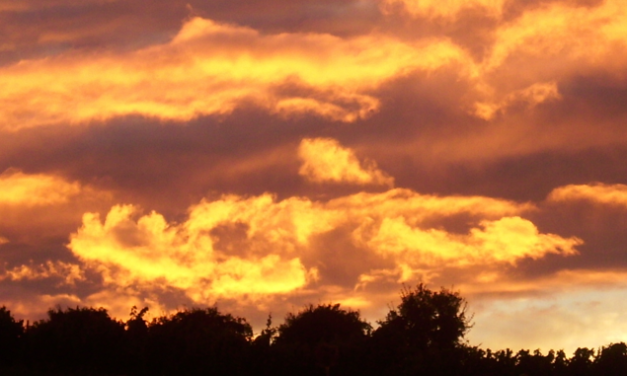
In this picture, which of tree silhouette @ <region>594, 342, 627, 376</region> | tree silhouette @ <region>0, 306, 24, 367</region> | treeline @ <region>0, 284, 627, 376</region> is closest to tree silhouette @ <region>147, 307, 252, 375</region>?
treeline @ <region>0, 284, 627, 376</region>

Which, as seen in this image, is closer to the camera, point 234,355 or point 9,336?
point 234,355

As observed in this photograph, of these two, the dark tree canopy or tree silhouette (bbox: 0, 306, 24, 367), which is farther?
the dark tree canopy

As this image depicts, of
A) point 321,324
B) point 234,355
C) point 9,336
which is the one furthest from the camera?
point 321,324

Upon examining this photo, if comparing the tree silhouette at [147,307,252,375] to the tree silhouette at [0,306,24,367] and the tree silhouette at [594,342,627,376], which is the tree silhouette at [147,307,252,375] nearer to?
the tree silhouette at [0,306,24,367]

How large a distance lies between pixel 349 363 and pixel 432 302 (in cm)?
3737

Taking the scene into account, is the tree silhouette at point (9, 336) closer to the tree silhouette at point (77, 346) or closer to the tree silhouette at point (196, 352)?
the tree silhouette at point (77, 346)

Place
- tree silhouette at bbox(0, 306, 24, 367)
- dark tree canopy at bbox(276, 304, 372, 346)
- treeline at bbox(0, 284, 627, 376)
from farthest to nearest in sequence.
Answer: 1. dark tree canopy at bbox(276, 304, 372, 346)
2. tree silhouette at bbox(0, 306, 24, 367)
3. treeline at bbox(0, 284, 627, 376)

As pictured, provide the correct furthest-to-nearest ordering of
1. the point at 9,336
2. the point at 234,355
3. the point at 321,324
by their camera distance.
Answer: the point at 321,324 → the point at 9,336 → the point at 234,355

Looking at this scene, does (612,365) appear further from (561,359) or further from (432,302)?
(432,302)

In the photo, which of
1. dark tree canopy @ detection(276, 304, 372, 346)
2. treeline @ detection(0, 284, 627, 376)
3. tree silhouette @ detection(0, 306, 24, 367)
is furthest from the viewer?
dark tree canopy @ detection(276, 304, 372, 346)

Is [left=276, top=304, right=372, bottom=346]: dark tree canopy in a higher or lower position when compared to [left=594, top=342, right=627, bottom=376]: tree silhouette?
higher

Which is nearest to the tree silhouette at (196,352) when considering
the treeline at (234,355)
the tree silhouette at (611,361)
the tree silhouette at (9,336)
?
the treeline at (234,355)

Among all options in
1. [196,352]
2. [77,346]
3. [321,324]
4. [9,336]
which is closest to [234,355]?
[196,352]

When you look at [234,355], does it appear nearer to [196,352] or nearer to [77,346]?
[196,352]
